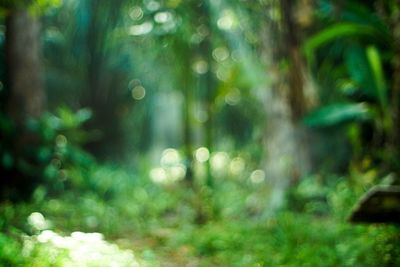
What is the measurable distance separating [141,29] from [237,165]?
395cm

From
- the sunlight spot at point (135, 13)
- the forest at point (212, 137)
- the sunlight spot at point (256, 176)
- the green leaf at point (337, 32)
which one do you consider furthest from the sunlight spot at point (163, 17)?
the sunlight spot at point (256, 176)

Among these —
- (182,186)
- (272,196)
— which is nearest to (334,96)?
(272,196)

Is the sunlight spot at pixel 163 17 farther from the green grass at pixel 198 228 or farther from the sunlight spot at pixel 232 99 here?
the sunlight spot at pixel 232 99

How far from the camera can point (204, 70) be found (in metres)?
6.05

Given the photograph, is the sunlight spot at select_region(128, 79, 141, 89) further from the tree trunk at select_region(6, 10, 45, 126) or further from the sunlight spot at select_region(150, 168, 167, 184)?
the tree trunk at select_region(6, 10, 45, 126)

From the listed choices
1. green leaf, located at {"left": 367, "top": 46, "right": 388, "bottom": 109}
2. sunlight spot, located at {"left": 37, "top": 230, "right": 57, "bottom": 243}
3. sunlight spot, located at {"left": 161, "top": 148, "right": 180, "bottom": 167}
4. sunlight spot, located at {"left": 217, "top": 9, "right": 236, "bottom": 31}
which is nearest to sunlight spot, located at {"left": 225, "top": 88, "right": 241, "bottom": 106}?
sunlight spot, located at {"left": 161, "top": 148, "right": 180, "bottom": 167}

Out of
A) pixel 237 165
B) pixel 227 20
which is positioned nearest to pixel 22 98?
pixel 227 20

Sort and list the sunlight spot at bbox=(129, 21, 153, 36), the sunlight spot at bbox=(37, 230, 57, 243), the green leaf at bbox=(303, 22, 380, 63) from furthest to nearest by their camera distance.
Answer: the sunlight spot at bbox=(129, 21, 153, 36) < the green leaf at bbox=(303, 22, 380, 63) < the sunlight spot at bbox=(37, 230, 57, 243)

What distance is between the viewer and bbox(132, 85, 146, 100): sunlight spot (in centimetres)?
764

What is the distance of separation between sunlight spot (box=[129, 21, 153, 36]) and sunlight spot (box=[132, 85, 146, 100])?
8.91ft

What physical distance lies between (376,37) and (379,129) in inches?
39.6

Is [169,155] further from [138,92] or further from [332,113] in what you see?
[332,113]

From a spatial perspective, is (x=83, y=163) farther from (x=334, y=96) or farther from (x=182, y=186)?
(x=334, y=96)

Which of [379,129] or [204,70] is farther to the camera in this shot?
[204,70]
